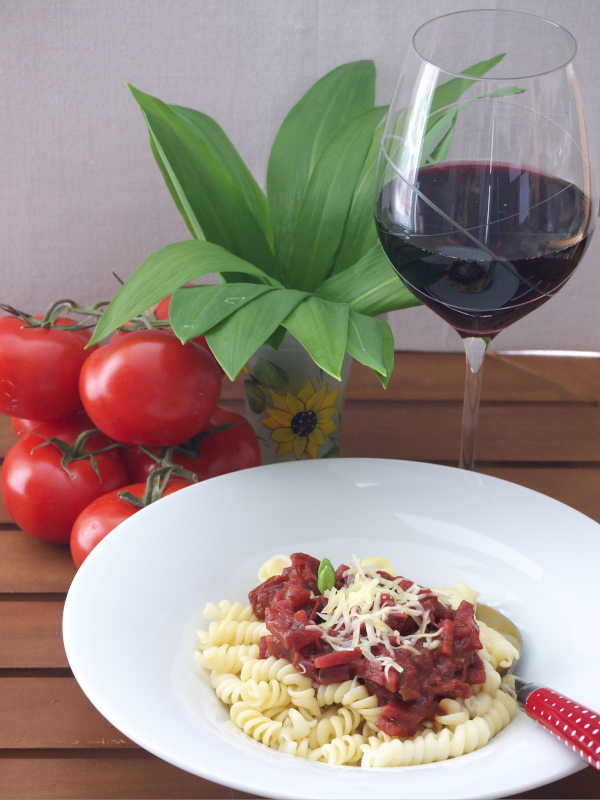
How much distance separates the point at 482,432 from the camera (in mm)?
1371

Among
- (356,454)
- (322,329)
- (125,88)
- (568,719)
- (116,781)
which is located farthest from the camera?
(125,88)

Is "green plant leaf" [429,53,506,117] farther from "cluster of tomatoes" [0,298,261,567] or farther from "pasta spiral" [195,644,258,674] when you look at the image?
"pasta spiral" [195,644,258,674]

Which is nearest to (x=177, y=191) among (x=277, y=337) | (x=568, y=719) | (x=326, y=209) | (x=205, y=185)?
(x=205, y=185)

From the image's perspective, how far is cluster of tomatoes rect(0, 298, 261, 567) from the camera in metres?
1.02

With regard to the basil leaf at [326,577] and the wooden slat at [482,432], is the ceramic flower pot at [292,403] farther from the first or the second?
the basil leaf at [326,577]

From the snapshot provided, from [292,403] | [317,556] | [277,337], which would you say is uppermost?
[277,337]

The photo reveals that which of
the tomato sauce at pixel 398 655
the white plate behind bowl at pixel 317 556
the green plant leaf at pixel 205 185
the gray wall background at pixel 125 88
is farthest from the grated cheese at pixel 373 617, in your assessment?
the gray wall background at pixel 125 88

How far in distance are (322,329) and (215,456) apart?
0.26 m

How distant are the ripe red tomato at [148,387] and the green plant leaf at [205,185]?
0.23 meters

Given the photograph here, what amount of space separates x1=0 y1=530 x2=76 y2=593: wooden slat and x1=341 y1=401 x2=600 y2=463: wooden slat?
0.46 meters

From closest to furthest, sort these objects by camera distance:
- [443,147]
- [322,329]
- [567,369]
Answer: [443,147] < [322,329] < [567,369]

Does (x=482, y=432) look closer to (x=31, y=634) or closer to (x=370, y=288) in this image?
(x=370, y=288)

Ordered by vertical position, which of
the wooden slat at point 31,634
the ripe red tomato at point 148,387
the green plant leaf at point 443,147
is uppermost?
the green plant leaf at point 443,147

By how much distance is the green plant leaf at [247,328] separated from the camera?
93 cm
